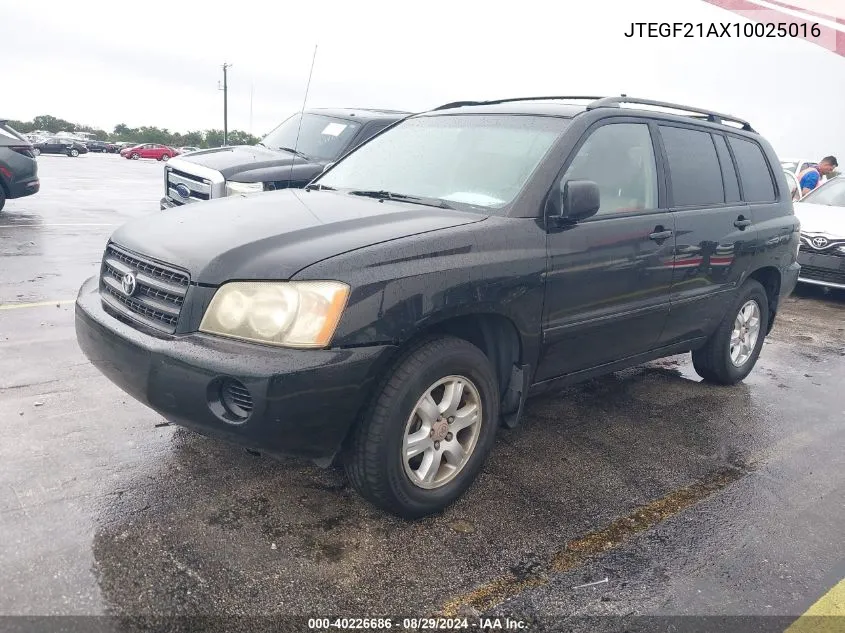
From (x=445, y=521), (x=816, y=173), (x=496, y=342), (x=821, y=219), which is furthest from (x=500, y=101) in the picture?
(x=816, y=173)

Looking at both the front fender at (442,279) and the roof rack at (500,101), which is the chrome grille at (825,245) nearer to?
the roof rack at (500,101)

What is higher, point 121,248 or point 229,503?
point 121,248

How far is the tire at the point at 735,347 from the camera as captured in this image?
486cm

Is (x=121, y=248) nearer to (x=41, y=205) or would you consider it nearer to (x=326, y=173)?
(x=326, y=173)

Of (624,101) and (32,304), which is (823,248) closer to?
(624,101)

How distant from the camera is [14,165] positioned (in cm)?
1093

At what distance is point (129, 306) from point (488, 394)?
5.19 ft

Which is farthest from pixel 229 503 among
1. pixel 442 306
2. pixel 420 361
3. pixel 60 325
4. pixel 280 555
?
pixel 60 325

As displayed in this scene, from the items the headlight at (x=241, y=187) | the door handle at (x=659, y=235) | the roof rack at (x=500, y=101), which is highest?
the roof rack at (x=500, y=101)

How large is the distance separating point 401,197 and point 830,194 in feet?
28.8

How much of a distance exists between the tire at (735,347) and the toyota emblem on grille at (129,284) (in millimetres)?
3693

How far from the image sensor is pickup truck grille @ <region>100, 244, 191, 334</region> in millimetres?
2784

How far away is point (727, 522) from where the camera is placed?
3.19 meters

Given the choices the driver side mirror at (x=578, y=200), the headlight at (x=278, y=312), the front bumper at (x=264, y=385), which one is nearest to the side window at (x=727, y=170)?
the driver side mirror at (x=578, y=200)
